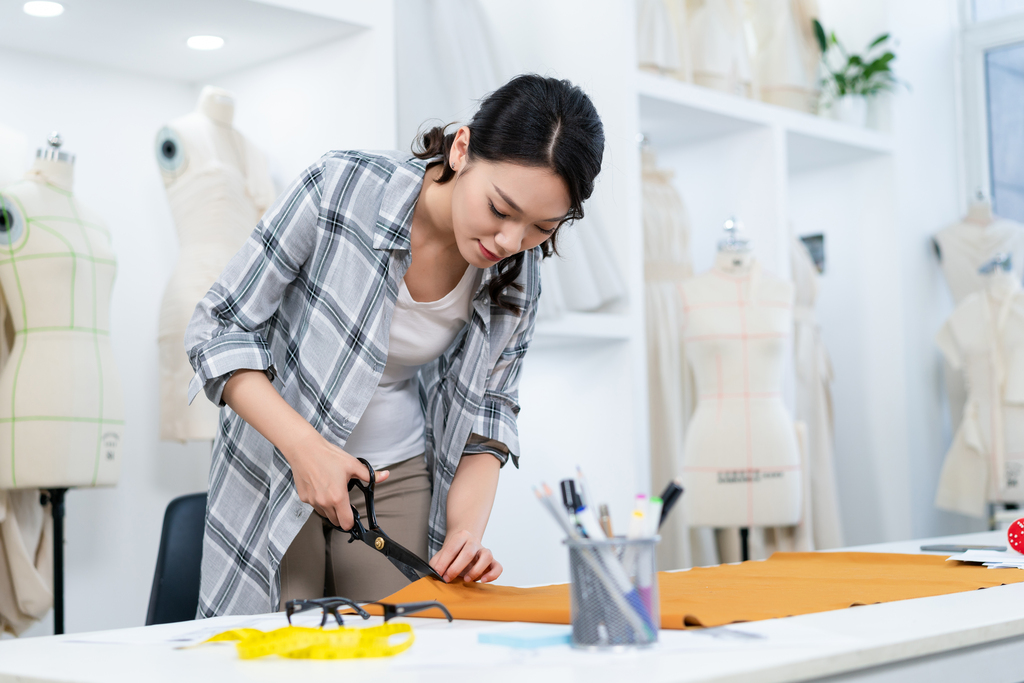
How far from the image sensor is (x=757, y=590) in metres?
1.05

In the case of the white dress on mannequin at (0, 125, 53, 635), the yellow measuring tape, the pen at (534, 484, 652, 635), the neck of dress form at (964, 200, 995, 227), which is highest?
the neck of dress form at (964, 200, 995, 227)

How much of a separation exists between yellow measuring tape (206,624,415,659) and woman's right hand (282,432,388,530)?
31 centimetres

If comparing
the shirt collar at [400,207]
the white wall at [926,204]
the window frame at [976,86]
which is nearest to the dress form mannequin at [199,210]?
the shirt collar at [400,207]

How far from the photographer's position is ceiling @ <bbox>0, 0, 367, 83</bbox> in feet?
7.12

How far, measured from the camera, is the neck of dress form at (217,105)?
7.78ft

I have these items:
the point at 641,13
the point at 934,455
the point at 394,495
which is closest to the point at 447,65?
the point at 641,13

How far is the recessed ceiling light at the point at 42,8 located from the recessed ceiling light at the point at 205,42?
0.29 m

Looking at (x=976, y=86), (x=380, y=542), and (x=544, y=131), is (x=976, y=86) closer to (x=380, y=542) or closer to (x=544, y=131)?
(x=544, y=131)

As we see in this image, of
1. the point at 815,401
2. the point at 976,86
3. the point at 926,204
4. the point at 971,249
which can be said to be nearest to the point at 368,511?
the point at 815,401

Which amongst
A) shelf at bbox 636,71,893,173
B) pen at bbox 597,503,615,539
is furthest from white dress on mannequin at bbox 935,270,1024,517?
pen at bbox 597,503,615,539

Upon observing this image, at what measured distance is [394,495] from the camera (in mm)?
1367

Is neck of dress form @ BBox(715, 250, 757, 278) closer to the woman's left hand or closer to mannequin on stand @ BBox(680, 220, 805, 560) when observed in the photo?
mannequin on stand @ BBox(680, 220, 805, 560)

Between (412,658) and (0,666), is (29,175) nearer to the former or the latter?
(0,666)

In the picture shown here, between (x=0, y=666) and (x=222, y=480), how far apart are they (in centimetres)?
54
